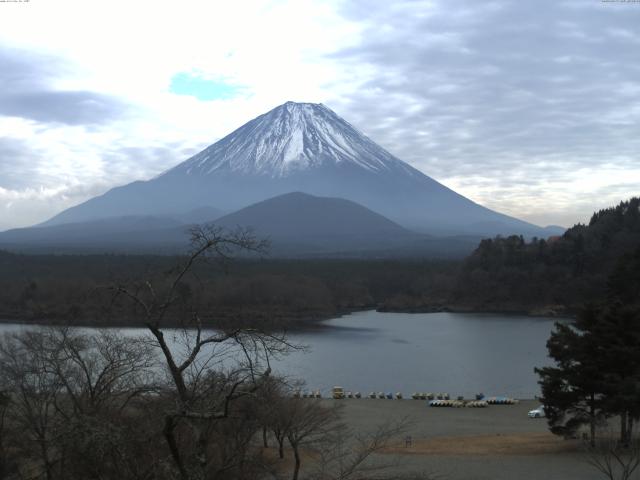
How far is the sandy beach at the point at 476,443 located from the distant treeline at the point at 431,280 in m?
23.2

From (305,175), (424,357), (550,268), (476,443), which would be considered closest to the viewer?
(476,443)

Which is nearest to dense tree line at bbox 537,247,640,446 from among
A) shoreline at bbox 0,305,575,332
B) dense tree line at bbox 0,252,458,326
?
shoreline at bbox 0,305,575,332

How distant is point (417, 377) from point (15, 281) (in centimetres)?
3359

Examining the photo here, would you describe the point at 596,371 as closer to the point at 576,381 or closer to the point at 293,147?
the point at 576,381

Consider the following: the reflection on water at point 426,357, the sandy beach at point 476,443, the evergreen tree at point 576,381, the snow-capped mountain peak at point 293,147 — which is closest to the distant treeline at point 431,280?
the reflection on water at point 426,357

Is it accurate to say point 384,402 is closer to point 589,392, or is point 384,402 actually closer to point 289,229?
point 589,392

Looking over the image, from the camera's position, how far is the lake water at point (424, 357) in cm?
2291

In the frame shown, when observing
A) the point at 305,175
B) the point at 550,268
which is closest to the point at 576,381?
the point at 550,268

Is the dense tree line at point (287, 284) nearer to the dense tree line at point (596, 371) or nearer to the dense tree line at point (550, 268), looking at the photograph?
the dense tree line at point (550, 268)

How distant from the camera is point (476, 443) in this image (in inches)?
556

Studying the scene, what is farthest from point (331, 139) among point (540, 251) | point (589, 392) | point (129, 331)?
point (589, 392)

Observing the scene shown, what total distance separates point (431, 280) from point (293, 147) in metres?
129

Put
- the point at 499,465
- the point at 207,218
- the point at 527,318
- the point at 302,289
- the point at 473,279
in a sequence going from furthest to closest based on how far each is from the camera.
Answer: the point at 207,218, the point at 473,279, the point at 302,289, the point at 527,318, the point at 499,465

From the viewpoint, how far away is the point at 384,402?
19859mm
